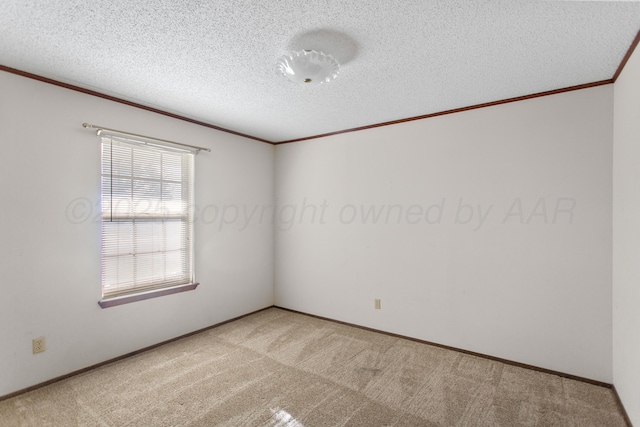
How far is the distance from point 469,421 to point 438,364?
30.8 inches

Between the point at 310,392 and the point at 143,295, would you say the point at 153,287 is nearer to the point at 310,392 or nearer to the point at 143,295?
the point at 143,295

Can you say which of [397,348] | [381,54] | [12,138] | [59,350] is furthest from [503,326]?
[12,138]

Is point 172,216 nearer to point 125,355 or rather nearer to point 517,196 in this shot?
point 125,355

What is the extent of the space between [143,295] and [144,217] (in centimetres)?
79

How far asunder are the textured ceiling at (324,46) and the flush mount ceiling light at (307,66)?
8 centimetres

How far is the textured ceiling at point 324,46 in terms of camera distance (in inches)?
65.4

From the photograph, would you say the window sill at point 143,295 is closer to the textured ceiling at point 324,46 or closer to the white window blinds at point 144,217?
the white window blinds at point 144,217

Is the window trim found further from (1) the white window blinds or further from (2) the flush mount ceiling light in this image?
(2) the flush mount ceiling light

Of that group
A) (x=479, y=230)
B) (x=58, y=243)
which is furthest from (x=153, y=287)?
(x=479, y=230)

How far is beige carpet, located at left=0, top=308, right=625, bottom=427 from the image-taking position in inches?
83.3

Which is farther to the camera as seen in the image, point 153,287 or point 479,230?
point 153,287

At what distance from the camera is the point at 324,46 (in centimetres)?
202

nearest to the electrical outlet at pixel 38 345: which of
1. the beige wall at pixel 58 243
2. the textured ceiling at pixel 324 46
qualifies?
the beige wall at pixel 58 243

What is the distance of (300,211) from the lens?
4426 millimetres
